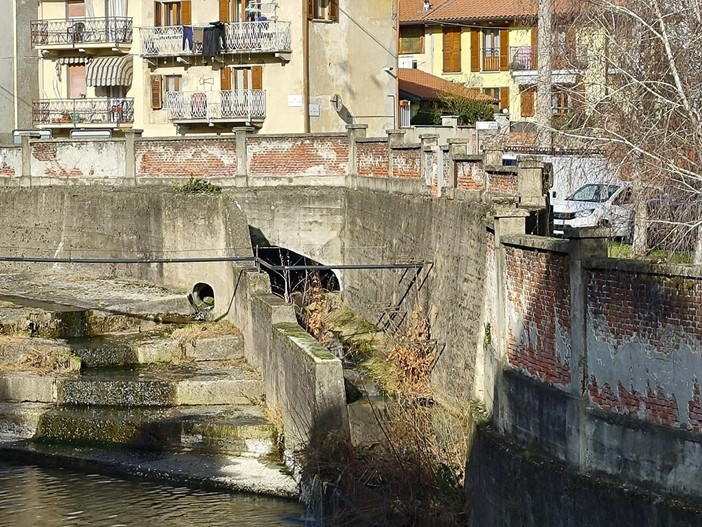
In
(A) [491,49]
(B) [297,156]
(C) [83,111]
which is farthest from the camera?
(A) [491,49]

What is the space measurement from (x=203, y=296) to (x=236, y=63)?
1088 centimetres

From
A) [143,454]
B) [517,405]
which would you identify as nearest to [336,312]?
[143,454]

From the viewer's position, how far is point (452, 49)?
190ft

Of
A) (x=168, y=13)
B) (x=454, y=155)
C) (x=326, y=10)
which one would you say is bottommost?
(x=454, y=155)

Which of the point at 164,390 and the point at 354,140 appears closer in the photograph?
the point at 164,390

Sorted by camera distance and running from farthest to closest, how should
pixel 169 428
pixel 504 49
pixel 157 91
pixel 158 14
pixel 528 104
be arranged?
pixel 504 49
pixel 157 91
pixel 158 14
pixel 528 104
pixel 169 428

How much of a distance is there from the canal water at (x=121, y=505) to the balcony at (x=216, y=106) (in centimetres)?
1900

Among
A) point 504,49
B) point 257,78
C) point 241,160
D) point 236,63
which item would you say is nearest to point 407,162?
point 241,160

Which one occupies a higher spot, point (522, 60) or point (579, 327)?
point (522, 60)

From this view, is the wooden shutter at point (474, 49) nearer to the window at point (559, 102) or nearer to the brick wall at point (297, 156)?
the brick wall at point (297, 156)

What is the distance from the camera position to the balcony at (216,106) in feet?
131

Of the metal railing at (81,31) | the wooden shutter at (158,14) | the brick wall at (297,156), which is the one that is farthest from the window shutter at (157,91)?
the brick wall at (297,156)

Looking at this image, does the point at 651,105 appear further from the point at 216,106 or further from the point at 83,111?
the point at 83,111

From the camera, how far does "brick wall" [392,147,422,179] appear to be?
90.1 ft
